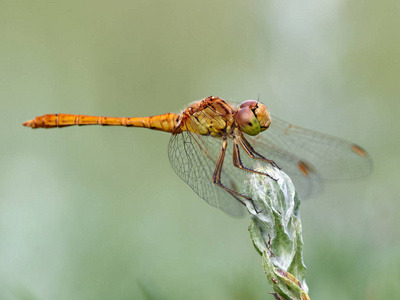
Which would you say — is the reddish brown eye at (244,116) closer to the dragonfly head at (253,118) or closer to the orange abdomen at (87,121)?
the dragonfly head at (253,118)

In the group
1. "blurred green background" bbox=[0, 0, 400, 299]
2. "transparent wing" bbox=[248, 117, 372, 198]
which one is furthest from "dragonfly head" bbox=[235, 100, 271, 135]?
"blurred green background" bbox=[0, 0, 400, 299]

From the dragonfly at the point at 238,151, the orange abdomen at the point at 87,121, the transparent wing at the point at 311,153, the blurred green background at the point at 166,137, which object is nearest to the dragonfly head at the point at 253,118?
the dragonfly at the point at 238,151

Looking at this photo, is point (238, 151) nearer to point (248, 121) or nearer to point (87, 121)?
point (248, 121)

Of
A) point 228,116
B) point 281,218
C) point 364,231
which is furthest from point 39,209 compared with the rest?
point 281,218

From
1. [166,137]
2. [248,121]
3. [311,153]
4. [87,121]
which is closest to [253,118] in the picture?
[248,121]

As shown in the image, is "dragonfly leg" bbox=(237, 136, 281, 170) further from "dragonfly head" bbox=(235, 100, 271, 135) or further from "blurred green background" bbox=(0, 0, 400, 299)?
"blurred green background" bbox=(0, 0, 400, 299)

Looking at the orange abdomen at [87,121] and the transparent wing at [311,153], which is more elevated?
the orange abdomen at [87,121]

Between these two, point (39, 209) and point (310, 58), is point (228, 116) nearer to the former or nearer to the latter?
point (39, 209)
